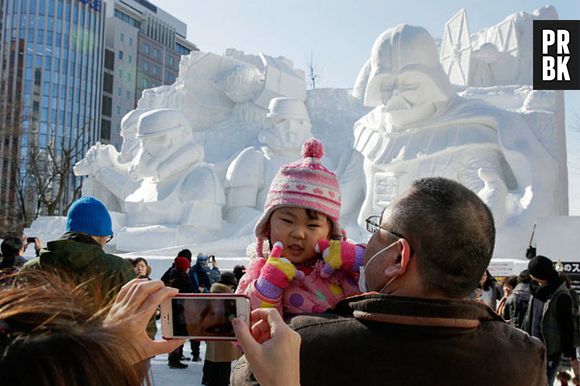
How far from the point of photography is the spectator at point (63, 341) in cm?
82

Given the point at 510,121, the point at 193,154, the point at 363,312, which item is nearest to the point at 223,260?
the point at 193,154

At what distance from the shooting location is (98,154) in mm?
18000

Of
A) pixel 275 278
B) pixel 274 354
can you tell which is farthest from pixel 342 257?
pixel 274 354

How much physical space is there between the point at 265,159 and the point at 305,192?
46.3 ft

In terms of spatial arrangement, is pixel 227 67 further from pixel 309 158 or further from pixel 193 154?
pixel 309 158

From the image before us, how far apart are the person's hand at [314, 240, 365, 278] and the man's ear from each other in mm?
628

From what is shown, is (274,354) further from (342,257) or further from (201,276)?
(201,276)

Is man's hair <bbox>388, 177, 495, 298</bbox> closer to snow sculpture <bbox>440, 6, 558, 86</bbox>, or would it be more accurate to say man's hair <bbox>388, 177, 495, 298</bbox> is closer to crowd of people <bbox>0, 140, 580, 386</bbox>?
crowd of people <bbox>0, 140, 580, 386</bbox>

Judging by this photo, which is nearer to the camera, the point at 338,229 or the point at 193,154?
the point at 338,229

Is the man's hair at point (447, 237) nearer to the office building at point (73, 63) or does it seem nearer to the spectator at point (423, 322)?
the spectator at point (423, 322)

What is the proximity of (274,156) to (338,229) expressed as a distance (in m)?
14.0

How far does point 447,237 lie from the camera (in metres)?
1.36

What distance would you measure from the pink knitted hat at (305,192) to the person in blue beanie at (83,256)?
0.56 meters

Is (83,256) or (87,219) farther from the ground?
(87,219)
